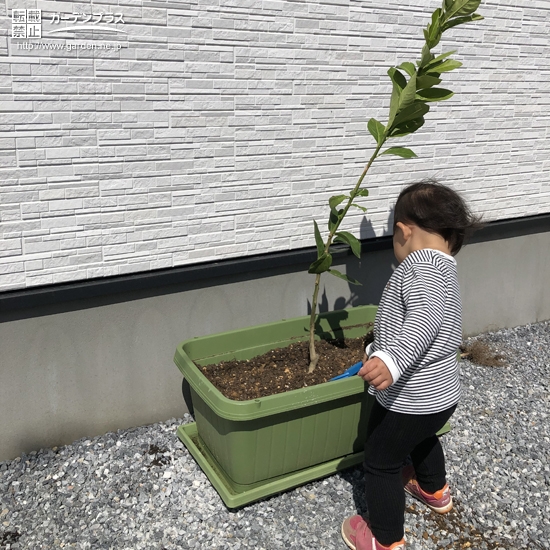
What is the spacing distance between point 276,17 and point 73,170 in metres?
1.26

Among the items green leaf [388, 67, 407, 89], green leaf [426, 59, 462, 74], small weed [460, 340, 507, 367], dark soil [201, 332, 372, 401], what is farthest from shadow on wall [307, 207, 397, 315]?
green leaf [426, 59, 462, 74]

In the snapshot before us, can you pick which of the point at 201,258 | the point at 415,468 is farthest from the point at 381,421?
the point at 201,258

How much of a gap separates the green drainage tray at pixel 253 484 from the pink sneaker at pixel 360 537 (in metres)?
0.30

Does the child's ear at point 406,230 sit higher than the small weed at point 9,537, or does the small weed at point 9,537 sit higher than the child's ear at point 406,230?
the child's ear at point 406,230

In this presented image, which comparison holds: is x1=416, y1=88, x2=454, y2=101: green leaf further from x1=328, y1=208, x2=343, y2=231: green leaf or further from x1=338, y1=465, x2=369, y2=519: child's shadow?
x1=338, y1=465, x2=369, y2=519: child's shadow

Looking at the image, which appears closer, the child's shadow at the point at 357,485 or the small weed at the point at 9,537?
the small weed at the point at 9,537

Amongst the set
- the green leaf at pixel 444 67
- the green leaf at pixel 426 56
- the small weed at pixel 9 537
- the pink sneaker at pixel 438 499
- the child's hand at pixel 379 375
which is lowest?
the small weed at pixel 9 537

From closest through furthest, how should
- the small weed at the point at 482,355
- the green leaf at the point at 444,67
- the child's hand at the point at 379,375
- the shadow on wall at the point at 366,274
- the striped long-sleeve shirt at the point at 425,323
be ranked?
the child's hand at the point at 379,375
the striped long-sleeve shirt at the point at 425,323
the green leaf at the point at 444,67
the shadow on wall at the point at 366,274
the small weed at the point at 482,355

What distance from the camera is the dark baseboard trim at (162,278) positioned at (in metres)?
2.84

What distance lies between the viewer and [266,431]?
8.72 feet

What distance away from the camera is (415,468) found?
278 centimetres

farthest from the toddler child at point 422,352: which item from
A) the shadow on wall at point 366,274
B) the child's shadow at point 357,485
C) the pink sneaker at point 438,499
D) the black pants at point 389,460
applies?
the shadow on wall at point 366,274

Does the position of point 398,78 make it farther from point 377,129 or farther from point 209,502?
point 209,502

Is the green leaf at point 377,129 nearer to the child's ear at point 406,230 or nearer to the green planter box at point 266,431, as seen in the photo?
the child's ear at point 406,230
